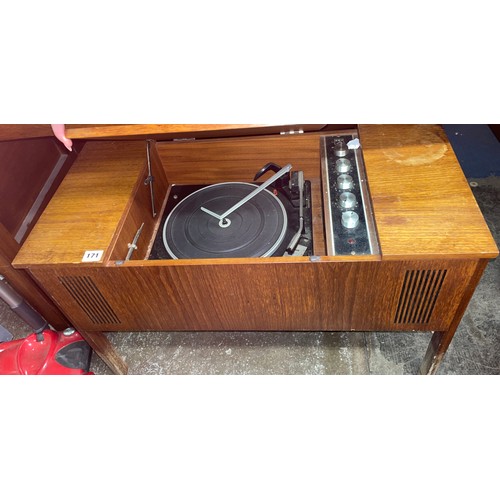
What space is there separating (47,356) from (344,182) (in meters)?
1.02

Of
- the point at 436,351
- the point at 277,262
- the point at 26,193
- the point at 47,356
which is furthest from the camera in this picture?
the point at 26,193

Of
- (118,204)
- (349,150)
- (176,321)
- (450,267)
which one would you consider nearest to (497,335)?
(450,267)

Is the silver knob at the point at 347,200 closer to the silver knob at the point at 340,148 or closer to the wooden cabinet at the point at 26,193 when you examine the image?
the silver knob at the point at 340,148

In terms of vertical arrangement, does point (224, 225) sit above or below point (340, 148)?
below

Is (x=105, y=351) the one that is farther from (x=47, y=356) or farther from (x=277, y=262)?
(x=277, y=262)

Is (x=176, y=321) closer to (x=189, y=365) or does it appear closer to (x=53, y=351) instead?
(x=189, y=365)

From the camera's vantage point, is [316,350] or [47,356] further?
[316,350]

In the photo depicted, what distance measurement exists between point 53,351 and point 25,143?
82 centimetres

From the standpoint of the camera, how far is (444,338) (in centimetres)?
115

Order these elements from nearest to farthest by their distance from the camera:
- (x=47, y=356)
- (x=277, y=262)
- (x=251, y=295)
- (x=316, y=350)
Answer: (x=277, y=262)
(x=251, y=295)
(x=47, y=356)
(x=316, y=350)

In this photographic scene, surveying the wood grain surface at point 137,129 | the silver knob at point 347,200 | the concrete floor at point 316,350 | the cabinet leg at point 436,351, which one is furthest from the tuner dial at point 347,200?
the concrete floor at point 316,350

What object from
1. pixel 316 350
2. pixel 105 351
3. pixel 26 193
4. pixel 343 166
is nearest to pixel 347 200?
pixel 343 166

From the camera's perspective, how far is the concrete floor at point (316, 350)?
1.38 m

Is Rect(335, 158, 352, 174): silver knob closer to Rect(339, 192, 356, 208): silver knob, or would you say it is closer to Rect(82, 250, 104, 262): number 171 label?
Rect(339, 192, 356, 208): silver knob
